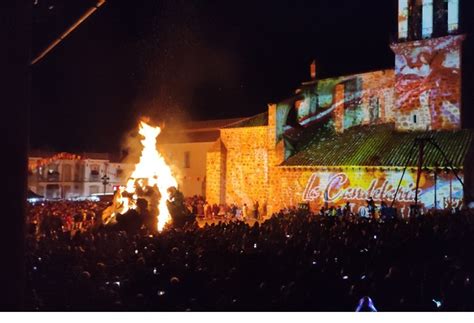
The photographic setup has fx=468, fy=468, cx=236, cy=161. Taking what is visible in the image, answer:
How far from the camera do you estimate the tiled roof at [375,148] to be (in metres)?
22.8

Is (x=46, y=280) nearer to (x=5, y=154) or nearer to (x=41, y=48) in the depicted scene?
(x=41, y=48)

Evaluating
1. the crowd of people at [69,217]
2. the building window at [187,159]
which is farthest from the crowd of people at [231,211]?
the building window at [187,159]

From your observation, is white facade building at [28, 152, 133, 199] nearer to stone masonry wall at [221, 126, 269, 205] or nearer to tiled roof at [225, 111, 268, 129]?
stone masonry wall at [221, 126, 269, 205]

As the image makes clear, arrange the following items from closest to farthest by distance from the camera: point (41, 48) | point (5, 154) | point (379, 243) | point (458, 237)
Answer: point (5, 154) → point (41, 48) → point (379, 243) → point (458, 237)

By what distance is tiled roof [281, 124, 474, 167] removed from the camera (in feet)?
74.8

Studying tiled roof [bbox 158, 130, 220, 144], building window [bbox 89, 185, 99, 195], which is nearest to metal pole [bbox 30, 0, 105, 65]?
tiled roof [bbox 158, 130, 220, 144]

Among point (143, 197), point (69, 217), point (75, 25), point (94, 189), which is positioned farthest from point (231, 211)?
point (75, 25)

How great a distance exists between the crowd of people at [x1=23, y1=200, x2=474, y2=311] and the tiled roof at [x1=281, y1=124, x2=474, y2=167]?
37.5 ft

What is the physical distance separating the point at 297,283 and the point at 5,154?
5313mm

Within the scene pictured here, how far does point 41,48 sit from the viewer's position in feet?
19.9

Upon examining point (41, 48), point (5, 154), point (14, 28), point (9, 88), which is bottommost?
point (5, 154)

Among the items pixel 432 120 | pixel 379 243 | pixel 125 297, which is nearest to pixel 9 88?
pixel 125 297

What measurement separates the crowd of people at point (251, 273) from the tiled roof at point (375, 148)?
11435 mm

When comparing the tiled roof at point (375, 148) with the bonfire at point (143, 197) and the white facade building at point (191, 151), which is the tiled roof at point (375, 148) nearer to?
the bonfire at point (143, 197)
